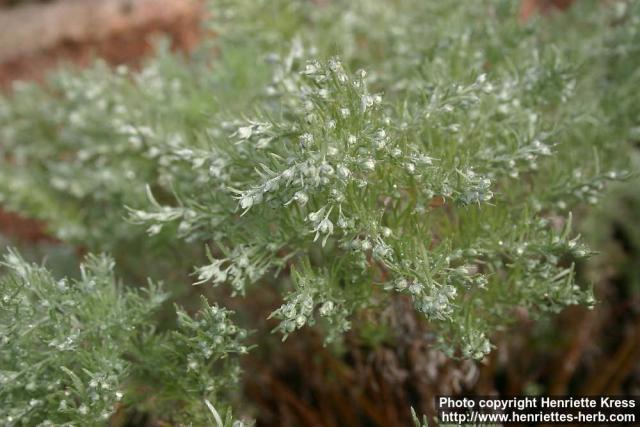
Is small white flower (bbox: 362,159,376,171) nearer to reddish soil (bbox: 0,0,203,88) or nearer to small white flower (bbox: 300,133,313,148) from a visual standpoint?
small white flower (bbox: 300,133,313,148)

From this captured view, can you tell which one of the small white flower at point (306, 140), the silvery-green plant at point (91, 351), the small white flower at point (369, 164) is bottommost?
the silvery-green plant at point (91, 351)

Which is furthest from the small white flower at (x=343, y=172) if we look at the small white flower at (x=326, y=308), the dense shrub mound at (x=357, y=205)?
the small white flower at (x=326, y=308)

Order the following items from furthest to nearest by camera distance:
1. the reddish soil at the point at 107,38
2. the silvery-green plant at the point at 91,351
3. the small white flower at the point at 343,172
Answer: the reddish soil at the point at 107,38, the silvery-green plant at the point at 91,351, the small white flower at the point at 343,172

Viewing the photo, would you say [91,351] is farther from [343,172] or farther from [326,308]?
[343,172]

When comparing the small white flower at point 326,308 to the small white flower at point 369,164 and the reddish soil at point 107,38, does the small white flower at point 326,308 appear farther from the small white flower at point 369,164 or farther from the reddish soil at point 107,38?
the reddish soil at point 107,38

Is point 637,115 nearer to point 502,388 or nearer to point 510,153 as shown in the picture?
point 510,153

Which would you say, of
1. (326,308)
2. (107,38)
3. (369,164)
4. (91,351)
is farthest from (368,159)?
(107,38)

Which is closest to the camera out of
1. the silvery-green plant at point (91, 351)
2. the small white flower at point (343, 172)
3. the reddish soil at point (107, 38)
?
the small white flower at point (343, 172)

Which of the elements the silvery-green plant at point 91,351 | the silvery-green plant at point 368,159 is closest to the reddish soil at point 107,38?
the silvery-green plant at point 368,159

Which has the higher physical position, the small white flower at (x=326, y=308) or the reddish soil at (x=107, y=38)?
the reddish soil at (x=107, y=38)

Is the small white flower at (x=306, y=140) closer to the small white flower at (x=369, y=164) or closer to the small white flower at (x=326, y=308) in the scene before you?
the small white flower at (x=369, y=164)

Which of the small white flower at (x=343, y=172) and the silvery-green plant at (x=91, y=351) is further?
the silvery-green plant at (x=91, y=351)
